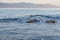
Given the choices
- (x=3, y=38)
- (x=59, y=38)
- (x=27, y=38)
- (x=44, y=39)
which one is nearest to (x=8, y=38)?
(x=3, y=38)

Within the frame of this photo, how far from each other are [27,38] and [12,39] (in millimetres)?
995

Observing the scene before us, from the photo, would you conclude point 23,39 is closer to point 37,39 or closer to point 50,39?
point 37,39

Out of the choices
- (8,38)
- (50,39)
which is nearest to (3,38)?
(8,38)

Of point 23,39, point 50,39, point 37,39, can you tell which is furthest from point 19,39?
point 50,39

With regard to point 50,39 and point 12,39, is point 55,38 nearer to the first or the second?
point 50,39

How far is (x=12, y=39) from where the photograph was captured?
12625 mm

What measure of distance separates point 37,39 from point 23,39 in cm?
87

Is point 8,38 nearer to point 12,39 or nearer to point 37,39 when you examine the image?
point 12,39

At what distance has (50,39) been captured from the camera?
1277 centimetres

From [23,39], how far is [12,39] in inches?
26.5

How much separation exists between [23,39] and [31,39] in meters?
0.50

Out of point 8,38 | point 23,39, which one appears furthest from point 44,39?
point 8,38

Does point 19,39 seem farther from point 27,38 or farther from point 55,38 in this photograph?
point 55,38

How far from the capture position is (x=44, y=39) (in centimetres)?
1271
